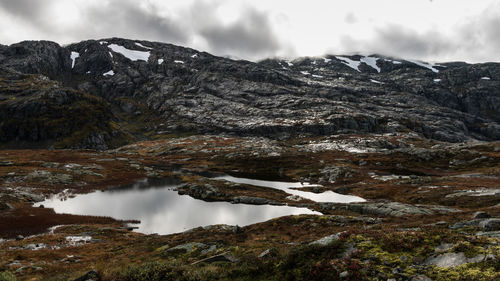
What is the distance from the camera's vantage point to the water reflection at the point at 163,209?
150ft

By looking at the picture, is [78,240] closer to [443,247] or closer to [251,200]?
[251,200]

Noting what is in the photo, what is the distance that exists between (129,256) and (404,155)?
124 m

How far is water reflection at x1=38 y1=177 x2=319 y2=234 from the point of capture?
45.8 meters

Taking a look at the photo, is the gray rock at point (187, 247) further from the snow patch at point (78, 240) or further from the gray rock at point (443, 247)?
the gray rock at point (443, 247)

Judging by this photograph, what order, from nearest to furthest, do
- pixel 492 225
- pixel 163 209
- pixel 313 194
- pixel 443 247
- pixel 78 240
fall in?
pixel 443 247 < pixel 492 225 < pixel 78 240 < pixel 163 209 < pixel 313 194

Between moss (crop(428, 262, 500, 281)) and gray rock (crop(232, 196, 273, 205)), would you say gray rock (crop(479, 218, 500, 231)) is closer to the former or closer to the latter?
moss (crop(428, 262, 500, 281))

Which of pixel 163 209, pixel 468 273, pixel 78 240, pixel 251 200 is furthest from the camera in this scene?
pixel 251 200

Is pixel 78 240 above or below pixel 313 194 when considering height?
above

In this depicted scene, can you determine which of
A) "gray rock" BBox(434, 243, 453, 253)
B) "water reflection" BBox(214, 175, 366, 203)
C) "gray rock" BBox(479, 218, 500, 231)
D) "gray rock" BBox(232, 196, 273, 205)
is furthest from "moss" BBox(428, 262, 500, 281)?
"water reflection" BBox(214, 175, 366, 203)

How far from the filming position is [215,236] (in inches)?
1235

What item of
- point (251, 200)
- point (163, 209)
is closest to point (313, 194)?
point (251, 200)

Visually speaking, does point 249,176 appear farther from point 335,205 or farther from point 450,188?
point 450,188

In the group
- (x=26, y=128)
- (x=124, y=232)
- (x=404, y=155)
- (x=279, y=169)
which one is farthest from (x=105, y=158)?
(x=404, y=155)

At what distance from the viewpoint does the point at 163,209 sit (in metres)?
54.5
